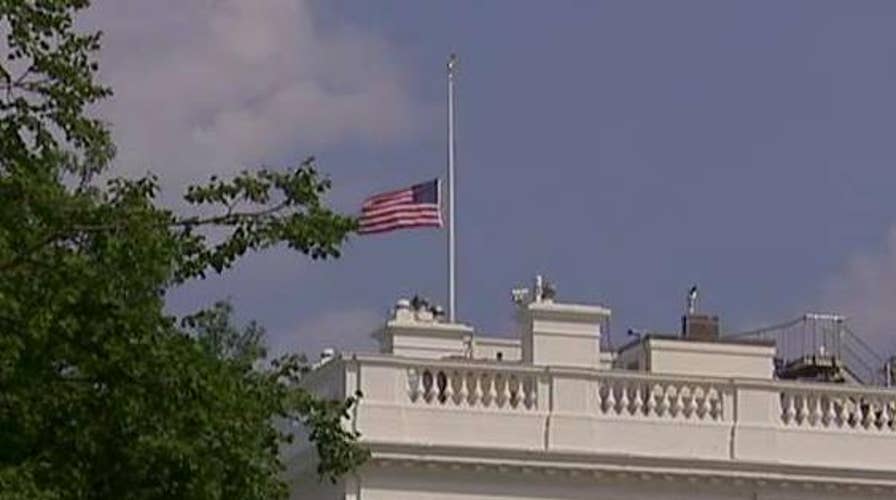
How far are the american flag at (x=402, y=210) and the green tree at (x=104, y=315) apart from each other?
47.0ft

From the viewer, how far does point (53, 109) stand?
22.7m

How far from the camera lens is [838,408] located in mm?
34469

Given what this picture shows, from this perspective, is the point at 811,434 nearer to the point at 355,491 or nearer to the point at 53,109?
the point at 355,491

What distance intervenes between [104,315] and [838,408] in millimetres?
14461

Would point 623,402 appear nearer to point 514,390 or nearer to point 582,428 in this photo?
point 582,428

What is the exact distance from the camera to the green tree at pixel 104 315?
22.0 meters

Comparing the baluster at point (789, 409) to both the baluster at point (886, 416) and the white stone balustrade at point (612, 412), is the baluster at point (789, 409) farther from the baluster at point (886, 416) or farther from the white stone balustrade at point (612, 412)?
the baluster at point (886, 416)

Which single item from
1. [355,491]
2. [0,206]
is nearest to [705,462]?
[355,491]

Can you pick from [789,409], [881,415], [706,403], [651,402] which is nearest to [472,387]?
[651,402]

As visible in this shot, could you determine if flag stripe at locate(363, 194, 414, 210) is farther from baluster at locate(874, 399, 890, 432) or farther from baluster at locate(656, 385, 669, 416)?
baluster at locate(874, 399, 890, 432)

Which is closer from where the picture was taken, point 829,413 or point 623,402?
point 623,402

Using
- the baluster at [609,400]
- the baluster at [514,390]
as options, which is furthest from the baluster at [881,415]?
the baluster at [514,390]

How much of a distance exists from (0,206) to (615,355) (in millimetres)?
18075

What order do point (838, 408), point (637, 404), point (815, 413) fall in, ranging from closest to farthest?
1. point (637, 404)
2. point (815, 413)
3. point (838, 408)
